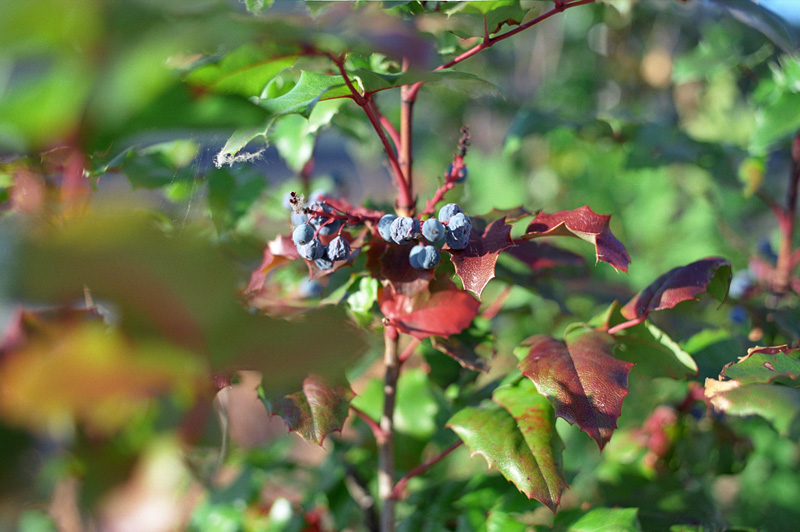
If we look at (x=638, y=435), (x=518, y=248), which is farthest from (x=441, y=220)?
(x=638, y=435)

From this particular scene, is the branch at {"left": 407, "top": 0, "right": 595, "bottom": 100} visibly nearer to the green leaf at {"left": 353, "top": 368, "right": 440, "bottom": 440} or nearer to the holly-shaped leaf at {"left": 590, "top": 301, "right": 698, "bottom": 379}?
the holly-shaped leaf at {"left": 590, "top": 301, "right": 698, "bottom": 379}

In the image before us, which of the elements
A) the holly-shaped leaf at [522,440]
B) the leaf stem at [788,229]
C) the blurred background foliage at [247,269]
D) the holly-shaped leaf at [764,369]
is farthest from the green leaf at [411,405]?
the leaf stem at [788,229]

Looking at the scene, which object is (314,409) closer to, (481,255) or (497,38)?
(481,255)

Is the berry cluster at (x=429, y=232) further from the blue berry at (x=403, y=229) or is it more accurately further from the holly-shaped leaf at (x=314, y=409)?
the holly-shaped leaf at (x=314, y=409)

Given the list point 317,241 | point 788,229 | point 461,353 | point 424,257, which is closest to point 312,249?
point 317,241

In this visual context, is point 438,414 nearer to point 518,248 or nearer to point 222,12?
point 518,248

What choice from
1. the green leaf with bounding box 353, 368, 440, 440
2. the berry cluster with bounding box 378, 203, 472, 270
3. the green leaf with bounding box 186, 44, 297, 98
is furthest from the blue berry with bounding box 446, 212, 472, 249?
the green leaf with bounding box 353, 368, 440, 440
